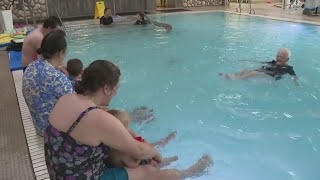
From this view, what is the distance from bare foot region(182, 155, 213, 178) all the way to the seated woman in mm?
1325

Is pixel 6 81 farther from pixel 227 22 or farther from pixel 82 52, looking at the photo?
pixel 227 22

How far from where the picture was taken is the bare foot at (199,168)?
3.18m

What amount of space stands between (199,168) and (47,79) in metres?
1.73

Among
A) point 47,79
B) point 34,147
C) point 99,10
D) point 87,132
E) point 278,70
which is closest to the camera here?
point 87,132

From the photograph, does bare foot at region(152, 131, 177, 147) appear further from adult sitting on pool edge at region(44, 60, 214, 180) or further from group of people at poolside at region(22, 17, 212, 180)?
adult sitting on pool edge at region(44, 60, 214, 180)

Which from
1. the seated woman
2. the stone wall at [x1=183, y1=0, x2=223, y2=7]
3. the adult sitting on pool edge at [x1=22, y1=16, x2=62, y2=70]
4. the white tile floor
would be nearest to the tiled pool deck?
the white tile floor

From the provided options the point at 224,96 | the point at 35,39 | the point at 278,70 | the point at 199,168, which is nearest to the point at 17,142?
the point at 35,39

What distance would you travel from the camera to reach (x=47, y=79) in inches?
118

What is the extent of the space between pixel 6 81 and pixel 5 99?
932 millimetres

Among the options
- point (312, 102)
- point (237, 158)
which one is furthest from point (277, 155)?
point (312, 102)

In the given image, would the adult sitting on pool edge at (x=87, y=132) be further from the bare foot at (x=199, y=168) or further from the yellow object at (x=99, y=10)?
the yellow object at (x=99, y=10)

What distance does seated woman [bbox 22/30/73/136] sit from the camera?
118 inches

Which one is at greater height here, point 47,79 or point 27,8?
point 27,8

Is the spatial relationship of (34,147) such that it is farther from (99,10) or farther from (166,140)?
(99,10)
